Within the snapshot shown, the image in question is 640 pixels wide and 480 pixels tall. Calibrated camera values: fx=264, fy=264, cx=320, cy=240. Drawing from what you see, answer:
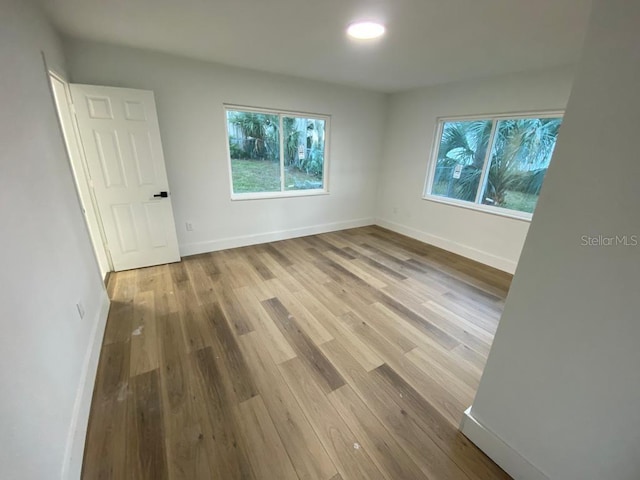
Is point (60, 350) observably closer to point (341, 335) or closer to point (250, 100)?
point (341, 335)

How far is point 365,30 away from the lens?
2.07 meters

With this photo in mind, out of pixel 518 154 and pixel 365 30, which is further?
pixel 518 154

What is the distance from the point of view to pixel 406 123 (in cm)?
440

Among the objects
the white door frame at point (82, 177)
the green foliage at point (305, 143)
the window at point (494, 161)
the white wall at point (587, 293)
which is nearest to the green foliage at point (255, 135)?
the green foliage at point (305, 143)

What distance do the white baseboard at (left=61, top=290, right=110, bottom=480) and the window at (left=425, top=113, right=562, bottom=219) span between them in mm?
4020

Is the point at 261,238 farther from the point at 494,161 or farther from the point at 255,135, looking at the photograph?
the point at 494,161

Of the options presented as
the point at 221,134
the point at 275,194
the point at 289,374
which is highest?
the point at 221,134

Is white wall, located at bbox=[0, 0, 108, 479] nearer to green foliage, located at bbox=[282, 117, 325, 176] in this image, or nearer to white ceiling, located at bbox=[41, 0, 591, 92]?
white ceiling, located at bbox=[41, 0, 591, 92]

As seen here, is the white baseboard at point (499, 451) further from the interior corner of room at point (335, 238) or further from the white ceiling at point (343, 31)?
the white ceiling at point (343, 31)

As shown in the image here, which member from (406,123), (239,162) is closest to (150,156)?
(239,162)

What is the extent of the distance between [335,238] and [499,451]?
3424 mm

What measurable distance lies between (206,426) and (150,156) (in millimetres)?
2789

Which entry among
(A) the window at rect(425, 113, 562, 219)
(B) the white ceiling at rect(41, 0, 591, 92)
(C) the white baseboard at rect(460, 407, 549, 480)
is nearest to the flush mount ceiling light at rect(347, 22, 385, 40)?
(B) the white ceiling at rect(41, 0, 591, 92)

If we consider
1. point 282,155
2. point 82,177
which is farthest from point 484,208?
point 82,177
